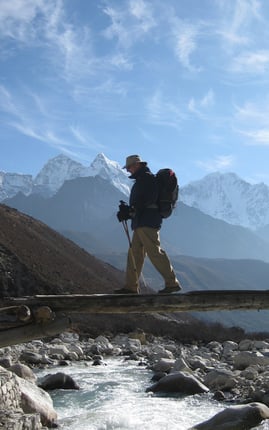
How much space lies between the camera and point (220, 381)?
17469 millimetres

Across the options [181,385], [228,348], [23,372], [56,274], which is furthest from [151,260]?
[56,274]

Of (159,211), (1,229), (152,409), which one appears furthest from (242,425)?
(1,229)

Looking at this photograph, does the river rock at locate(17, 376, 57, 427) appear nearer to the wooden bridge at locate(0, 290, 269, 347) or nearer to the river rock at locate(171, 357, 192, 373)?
the wooden bridge at locate(0, 290, 269, 347)

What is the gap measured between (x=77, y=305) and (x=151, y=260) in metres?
1.56

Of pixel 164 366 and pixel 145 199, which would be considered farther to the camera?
pixel 164 366

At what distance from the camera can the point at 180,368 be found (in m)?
20.1

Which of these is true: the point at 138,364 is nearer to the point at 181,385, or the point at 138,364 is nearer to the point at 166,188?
the point at 181,385

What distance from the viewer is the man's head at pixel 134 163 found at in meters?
10.1

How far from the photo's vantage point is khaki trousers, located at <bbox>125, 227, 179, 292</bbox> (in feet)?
32.6

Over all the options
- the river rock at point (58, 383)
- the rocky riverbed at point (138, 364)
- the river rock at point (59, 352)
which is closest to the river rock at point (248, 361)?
the rocky riverbed at point (138, 364)

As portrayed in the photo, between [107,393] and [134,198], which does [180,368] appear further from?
[134,198]


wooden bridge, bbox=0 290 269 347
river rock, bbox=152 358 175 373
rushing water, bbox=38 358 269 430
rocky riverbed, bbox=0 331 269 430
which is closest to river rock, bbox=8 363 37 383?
rocky riverbed, bbox=0 331 269 430

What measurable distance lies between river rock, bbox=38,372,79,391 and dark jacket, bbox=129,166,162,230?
350 inches

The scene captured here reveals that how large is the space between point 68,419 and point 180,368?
305 inches
